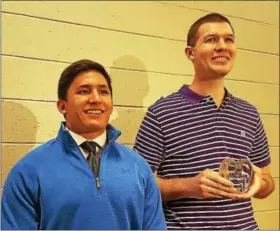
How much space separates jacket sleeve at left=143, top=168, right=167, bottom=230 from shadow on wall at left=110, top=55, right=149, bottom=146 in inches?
21.1

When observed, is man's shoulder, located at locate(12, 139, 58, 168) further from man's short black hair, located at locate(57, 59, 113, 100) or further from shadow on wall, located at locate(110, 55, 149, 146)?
shadow on wall, located at locate(110, 55, 149, 146)

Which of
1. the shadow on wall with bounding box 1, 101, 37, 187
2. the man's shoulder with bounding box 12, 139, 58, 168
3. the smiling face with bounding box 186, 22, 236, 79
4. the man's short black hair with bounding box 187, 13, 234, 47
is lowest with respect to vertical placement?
the man's shoulder with bounding box 12, 139, 58, 168

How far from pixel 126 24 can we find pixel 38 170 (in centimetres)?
86

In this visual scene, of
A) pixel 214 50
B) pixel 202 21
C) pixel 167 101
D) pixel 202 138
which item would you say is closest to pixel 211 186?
pixel 202 138

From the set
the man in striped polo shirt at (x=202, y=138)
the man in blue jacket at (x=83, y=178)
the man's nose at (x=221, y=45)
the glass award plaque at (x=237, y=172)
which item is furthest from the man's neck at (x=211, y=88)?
the man in blue jacket at (x=83, y=178)

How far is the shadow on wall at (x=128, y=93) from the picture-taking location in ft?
5.66

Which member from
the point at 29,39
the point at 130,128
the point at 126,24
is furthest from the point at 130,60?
the point at 29,39

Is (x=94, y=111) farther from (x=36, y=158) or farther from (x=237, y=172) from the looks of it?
(x=237, y=172)

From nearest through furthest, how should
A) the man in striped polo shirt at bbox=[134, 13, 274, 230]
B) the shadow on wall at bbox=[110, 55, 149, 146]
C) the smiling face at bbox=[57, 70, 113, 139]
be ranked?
1. the smiling face at bbox=[57, 70, 113, 139]
2. the man in striped polo shirt at bbox=[134, 13, 274, 230]
3. the shadow on wall at bbox=[110, 55, 149, 146]

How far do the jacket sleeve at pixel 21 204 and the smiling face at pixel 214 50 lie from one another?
685 millimetres

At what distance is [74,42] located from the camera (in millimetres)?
1638

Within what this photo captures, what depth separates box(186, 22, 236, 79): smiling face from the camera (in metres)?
1.43

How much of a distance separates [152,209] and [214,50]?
1.87 ft

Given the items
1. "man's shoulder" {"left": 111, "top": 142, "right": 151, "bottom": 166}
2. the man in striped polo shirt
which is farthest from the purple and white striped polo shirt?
"man's shoulder" {"left": 111, "top": 142, "right": 151, "bottom": 166}
